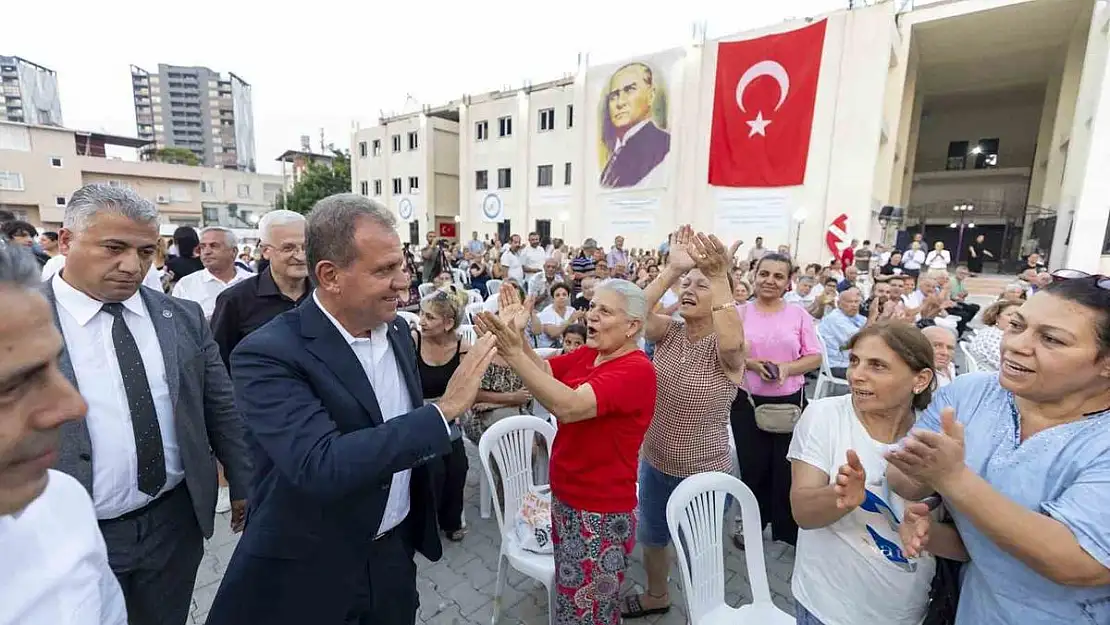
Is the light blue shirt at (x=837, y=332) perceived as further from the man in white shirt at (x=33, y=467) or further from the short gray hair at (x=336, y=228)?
the man in white shirt at (x=33, y=467)

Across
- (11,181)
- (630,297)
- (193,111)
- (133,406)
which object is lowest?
(133,406)

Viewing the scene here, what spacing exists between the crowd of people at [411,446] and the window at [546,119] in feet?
75.2

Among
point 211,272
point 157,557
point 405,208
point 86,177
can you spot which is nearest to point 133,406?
point 157,557

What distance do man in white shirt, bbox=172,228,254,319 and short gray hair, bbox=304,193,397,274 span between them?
3.08m

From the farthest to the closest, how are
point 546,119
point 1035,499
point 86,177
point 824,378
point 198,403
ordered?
point 86,177, point 546,119, point 824,378, point 198,403, point 1035,499

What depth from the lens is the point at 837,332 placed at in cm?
555

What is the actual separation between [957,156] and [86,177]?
55.0m

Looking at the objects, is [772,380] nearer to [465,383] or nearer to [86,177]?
[465,383]

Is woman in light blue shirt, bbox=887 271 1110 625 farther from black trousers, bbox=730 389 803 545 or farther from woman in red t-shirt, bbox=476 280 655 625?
black trousers, bbox=730 389 803 545

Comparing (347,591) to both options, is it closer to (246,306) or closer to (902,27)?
(246,306)

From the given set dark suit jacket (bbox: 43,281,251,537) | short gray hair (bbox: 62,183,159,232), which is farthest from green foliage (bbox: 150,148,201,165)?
dark suit jacket (bbox: 43,281,251,537)

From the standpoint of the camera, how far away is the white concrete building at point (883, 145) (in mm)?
15531

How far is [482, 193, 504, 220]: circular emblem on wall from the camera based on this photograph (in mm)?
25906

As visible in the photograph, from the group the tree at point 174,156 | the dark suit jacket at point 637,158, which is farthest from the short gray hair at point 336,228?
the tree at point 174,156
